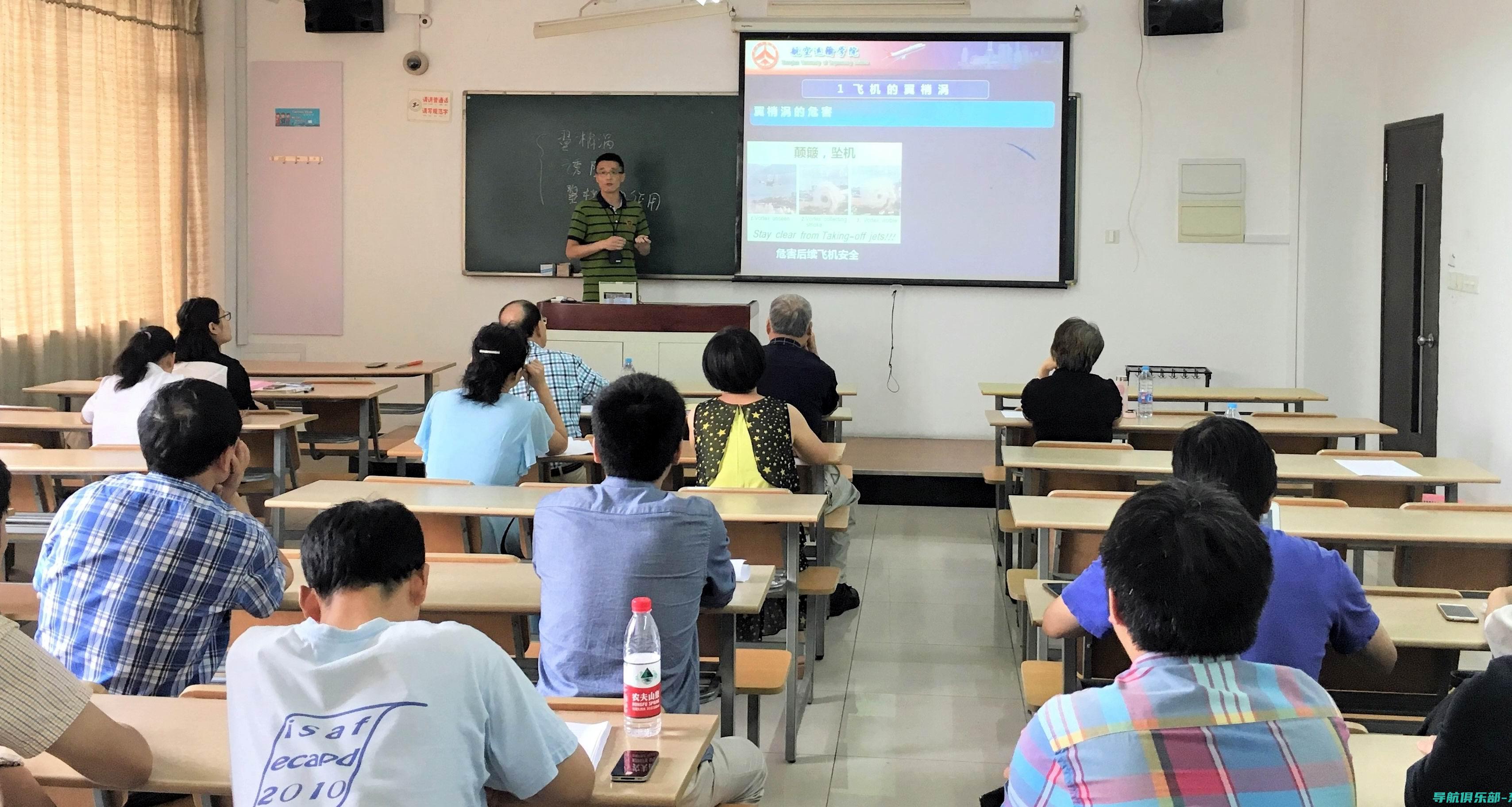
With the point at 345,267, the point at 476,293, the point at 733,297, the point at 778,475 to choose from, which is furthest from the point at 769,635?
the point at 345,267

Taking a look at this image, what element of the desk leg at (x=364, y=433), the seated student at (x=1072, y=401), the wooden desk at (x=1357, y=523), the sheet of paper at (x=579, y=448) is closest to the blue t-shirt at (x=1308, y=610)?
the wooden desk at (x=1357, y=523)

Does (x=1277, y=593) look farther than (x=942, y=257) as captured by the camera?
No

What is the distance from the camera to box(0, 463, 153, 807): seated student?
1.63 metres

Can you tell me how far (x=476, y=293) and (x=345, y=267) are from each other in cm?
98

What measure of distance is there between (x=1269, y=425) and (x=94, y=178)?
22.3 ft

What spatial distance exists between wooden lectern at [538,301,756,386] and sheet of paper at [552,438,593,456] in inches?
109

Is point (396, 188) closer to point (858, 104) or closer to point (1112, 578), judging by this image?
point (858, 104)

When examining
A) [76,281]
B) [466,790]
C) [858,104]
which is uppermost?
[858,104]

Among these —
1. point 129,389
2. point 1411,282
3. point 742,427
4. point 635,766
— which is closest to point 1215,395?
point 1411,282

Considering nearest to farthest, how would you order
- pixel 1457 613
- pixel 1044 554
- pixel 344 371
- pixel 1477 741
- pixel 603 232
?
pixel 1477 741 → pixel 1457 613 → pixel 1044 554 → pixel 344 371 → pixel 603 232

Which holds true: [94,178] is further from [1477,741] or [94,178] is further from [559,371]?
[1477,741]

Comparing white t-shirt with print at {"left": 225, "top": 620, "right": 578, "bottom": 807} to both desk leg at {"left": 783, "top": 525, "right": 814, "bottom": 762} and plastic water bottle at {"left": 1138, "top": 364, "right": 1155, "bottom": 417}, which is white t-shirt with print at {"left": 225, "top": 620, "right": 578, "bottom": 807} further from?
plastic water bottle at {"left": 1138, "top": 364, "right": 1155, "bottom": 417}

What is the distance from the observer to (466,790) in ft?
5.24

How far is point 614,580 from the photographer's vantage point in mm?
2420
